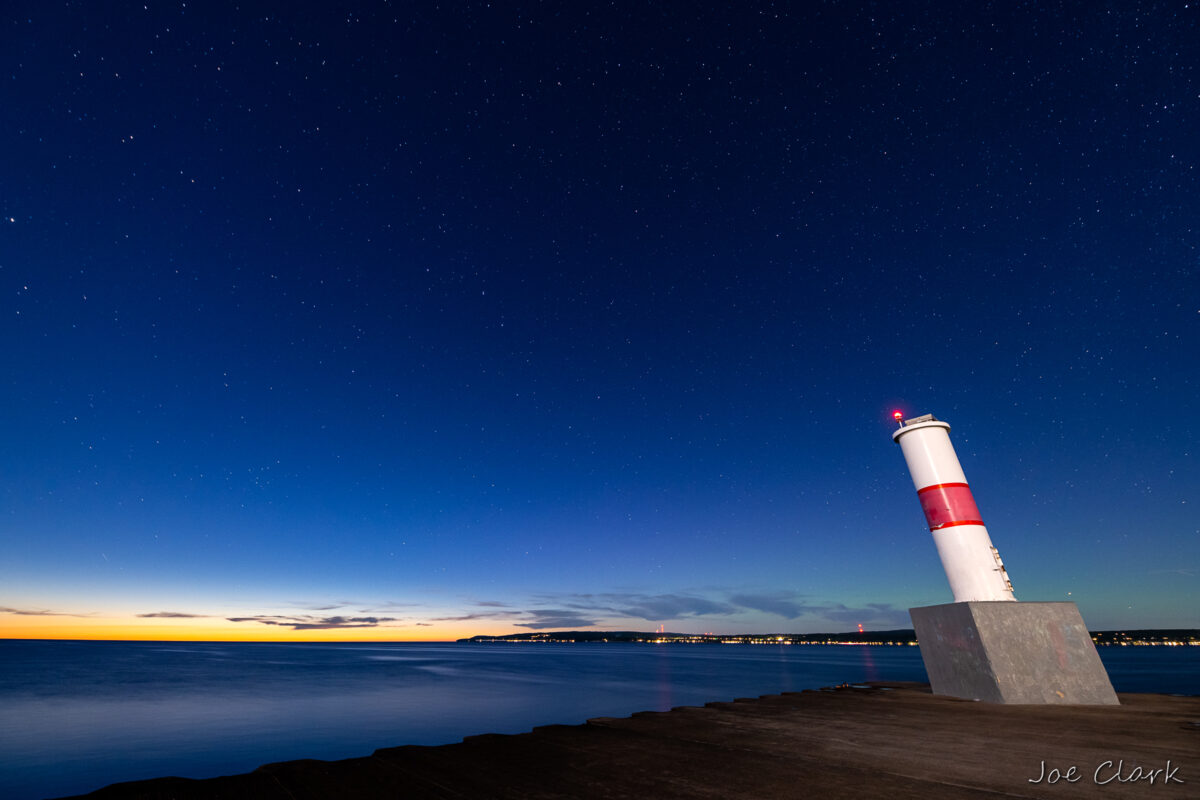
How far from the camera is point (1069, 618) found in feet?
29.1

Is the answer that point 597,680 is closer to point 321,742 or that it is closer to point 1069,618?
point 321,742

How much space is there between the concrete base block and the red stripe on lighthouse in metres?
1.77

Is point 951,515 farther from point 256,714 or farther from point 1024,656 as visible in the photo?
point 256,714

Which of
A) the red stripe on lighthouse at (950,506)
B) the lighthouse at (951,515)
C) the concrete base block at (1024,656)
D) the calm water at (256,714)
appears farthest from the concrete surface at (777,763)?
the calm water at (256,714)

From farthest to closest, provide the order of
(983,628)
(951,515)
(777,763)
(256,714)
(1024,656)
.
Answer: (256,714)
(951,515)
(983,628)
(1024,656)
(777,763)

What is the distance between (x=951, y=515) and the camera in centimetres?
1038

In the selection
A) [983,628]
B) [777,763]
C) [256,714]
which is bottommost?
[256,714]

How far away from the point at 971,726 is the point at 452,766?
20.1 ft

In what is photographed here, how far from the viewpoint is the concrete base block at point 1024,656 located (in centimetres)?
837

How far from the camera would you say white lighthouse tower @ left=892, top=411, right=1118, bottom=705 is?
8.43m

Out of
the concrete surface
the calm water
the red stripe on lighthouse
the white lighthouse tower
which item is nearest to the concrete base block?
the white lighthouse tower

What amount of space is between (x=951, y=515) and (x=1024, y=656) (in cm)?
261

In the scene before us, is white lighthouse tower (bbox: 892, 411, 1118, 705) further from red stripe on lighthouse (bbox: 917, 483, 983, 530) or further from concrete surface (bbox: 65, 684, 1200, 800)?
concrete surface (bbox: 65, 684, 1200, 800)

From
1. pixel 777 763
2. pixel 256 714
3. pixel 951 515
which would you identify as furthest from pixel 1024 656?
pixel 256 714
